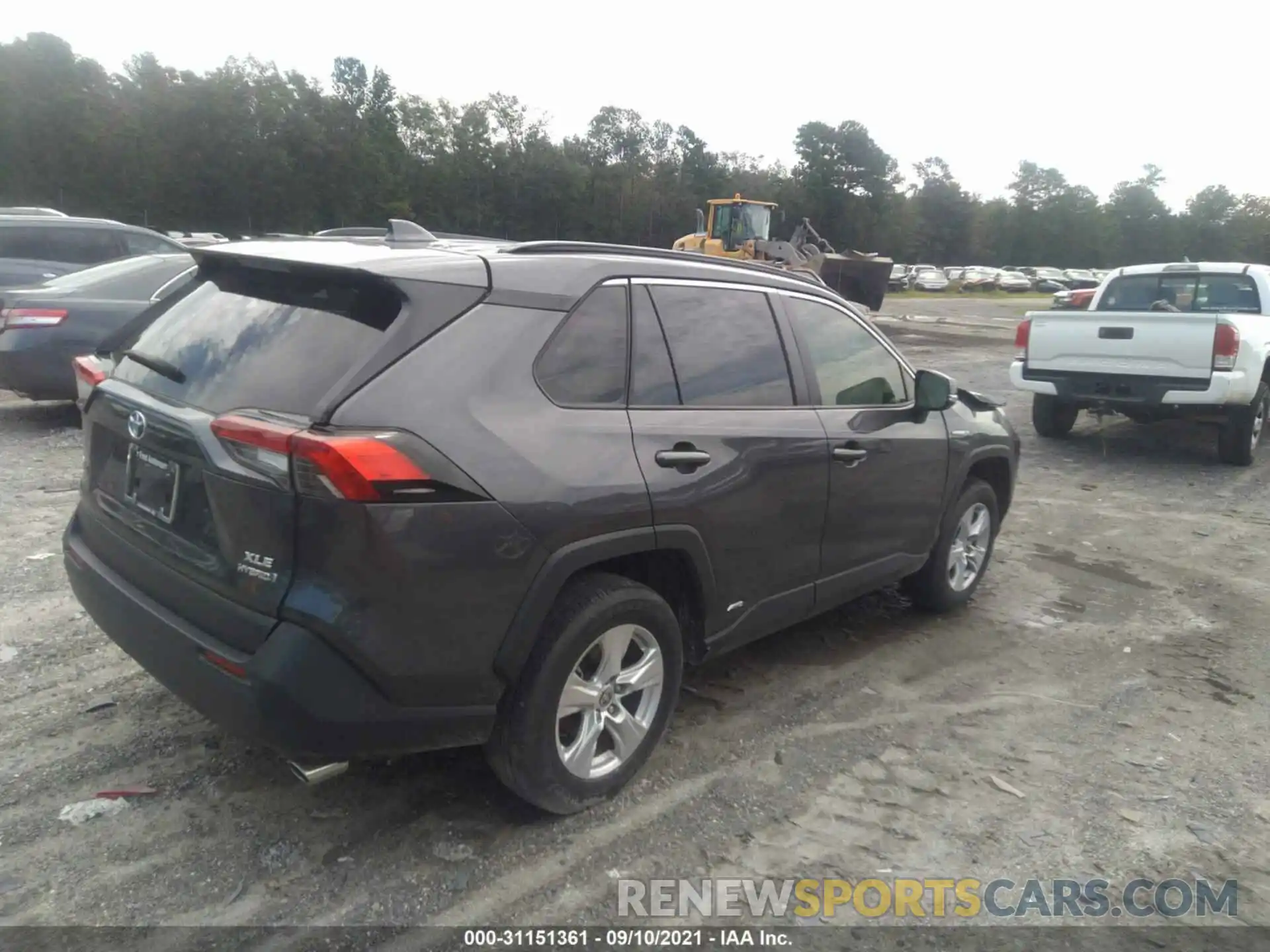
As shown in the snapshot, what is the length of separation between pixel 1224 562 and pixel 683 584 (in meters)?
4.83

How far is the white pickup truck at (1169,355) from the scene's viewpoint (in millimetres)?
8641

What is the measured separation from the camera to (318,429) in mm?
2566

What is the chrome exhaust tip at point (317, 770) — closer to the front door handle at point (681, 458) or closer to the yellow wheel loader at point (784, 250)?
the front door handle at point (681, 458)

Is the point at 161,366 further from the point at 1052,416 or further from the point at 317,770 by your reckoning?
the point at 1052,416

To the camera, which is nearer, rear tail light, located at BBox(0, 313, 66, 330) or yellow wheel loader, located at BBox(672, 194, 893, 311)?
rear tail light, located at BBox(0, 313, 66, 330)

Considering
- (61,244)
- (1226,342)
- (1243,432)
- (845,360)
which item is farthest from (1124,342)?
(61,244)

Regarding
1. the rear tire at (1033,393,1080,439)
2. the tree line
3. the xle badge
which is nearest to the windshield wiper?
the xle badge

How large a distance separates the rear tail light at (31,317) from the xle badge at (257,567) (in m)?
6.81

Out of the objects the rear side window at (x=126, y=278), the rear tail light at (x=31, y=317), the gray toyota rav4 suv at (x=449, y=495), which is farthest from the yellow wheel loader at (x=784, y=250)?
the gray toyota rav4 suv at (x=449, y=495)

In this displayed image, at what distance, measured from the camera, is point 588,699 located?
3.18 meters

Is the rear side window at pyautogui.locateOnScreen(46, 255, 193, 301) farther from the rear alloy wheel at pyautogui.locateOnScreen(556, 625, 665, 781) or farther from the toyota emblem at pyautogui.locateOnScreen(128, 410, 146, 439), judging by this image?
the rear alloy wheel at pyautogui.locateOnScreen(556, 625, 665, 781)

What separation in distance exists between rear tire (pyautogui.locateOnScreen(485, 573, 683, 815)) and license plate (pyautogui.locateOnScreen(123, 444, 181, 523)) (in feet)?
3.88

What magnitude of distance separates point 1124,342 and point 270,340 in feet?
27.5

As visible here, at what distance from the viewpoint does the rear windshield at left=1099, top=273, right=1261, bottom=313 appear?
9.76 meters
